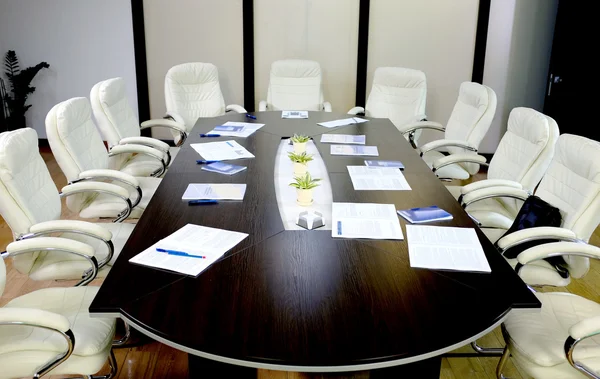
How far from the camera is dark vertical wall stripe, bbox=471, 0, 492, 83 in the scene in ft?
18.9

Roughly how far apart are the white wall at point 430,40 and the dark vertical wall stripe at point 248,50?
1.27m

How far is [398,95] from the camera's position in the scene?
529 cm

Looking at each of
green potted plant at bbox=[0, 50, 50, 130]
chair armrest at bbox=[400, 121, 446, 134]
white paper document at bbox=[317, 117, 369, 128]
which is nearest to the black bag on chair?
white paper document at bbox=[317, 117, 369, 128]

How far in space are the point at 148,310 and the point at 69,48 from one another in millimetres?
5356

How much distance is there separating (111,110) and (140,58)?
7.33 feet

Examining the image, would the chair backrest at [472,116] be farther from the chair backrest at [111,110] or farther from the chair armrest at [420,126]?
the chair backrest at [111,110]

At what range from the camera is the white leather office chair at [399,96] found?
17.0ft

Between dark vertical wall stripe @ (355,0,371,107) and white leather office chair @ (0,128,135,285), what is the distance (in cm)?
387

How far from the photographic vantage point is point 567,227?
2635mm

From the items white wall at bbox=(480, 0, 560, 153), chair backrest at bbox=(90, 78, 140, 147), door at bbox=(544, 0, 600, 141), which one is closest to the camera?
chair backrest at bbox=(90, 78, 140, 147)

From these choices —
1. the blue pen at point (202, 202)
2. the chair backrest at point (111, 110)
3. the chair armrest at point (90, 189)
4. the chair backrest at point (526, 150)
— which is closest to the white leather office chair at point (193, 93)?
the chair backrest at point (111, 110)

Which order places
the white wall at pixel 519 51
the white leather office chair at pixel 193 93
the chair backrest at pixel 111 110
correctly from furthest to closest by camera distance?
the white wall at pixel 519 51
the white leather office chair at pixel 193 93
the chair backrest at pixel 111 110

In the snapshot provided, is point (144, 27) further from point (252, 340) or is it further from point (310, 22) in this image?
point (252, 340)

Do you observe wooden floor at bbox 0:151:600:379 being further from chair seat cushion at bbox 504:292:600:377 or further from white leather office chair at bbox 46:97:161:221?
white leather office chair at bbox 46:97:161:221
